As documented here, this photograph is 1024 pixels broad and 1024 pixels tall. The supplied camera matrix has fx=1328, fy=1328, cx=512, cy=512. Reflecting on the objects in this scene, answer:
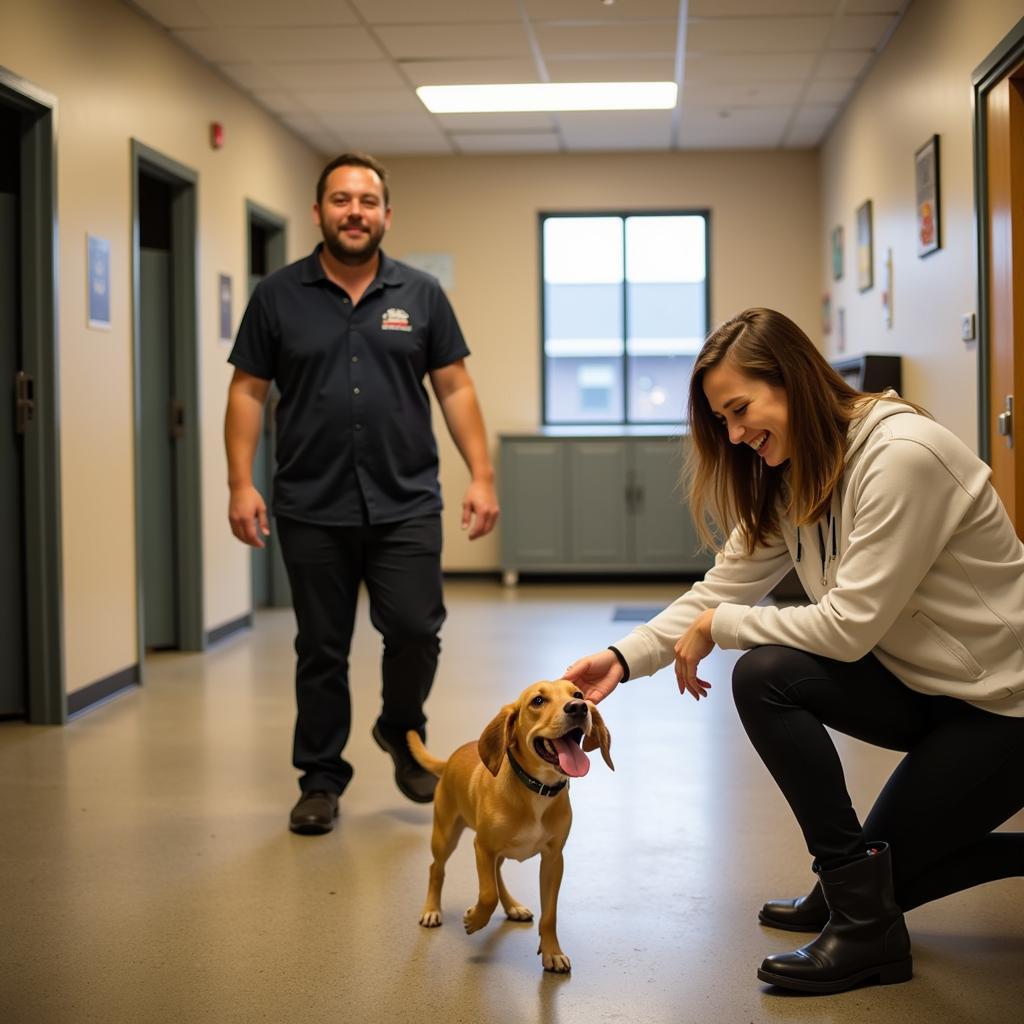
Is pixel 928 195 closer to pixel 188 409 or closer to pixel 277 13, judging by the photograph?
pixel 277 13

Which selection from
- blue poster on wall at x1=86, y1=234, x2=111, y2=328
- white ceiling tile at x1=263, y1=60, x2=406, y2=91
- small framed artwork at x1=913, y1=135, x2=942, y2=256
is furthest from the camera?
white ceiling tile at x1=263, y1=60, x2=406, y2=91

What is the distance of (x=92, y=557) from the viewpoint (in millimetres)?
4863

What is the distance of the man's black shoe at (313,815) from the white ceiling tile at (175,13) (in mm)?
3578

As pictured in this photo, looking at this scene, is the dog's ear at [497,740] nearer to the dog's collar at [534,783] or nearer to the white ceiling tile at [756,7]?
the dog's collar at [534,783]

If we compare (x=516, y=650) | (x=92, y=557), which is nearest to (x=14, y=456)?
(x=92, y=557)

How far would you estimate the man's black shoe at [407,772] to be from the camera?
3207 millimetres

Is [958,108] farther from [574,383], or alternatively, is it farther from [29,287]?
[574,383]

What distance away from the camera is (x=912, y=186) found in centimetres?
551

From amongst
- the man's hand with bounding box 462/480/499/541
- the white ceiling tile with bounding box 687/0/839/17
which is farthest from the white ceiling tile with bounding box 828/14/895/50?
the man's hand with bounding box 462/480/499/541

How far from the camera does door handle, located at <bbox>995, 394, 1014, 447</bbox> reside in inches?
161

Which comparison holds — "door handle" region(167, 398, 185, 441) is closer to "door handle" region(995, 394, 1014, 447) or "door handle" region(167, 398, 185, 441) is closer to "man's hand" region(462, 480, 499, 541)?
"man's hand" region(462, 480, 499, 541)

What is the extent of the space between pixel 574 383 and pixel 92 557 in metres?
4.91

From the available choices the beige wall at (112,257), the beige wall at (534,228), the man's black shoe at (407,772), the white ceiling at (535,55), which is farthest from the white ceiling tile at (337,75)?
the man's black shoe at (407,772)

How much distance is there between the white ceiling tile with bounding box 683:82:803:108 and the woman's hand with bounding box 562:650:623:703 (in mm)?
5396
